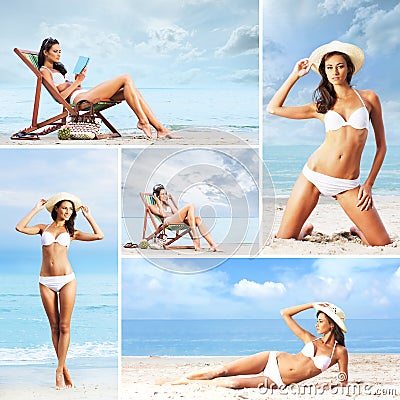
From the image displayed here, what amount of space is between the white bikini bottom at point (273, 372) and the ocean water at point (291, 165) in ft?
3.71

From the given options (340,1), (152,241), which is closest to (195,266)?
(152,241)

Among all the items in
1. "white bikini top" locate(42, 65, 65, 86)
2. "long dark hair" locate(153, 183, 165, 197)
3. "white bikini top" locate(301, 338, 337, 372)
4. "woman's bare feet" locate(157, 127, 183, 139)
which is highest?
"white bikini top" locate(42, 65, 65, 86)

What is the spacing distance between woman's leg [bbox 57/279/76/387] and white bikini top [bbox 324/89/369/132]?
2.06 m

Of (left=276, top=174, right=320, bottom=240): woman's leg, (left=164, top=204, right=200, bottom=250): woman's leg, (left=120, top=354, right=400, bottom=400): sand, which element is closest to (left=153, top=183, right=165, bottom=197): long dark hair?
(left=164, top=204, right=200, bottom=250): woman's leg

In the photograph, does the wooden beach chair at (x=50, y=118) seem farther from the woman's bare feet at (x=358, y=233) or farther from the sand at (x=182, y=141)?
the woman's bare feet at (x=358, y=233)

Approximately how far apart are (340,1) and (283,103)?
0.85 meters

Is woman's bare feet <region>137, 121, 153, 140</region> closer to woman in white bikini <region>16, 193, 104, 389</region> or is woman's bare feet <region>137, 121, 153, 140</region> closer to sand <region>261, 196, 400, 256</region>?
woman in white bikini <region>16, 193, 104, 389</region>

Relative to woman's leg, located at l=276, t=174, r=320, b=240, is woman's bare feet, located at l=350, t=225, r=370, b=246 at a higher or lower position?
lower

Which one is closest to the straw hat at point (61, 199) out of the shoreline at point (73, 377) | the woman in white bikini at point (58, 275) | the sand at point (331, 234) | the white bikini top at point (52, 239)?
the woman in white bikini at point (58, 275)

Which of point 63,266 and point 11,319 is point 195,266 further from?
point 11,319

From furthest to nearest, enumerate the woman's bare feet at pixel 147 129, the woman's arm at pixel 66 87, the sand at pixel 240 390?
the woman's bare feet at pixel 147 129, the woman's arm at pixel 66 87, the sand at pixel 240 390

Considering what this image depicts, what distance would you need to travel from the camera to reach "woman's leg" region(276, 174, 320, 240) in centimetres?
554

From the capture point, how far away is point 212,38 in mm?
5770

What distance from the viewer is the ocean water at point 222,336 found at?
18.5ft
